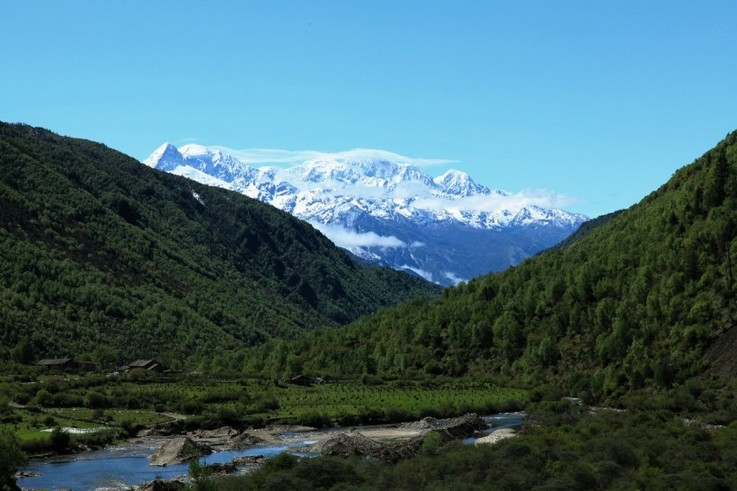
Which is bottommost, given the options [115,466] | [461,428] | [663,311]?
[115,466]

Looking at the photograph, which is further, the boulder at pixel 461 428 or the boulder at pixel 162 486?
the boulder at pixel 461 428

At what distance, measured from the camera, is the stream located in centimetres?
9775

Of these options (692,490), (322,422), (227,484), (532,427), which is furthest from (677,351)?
(227,484)

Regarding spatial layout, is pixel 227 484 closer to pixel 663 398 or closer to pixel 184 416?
pixel 184 416

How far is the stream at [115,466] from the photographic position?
97.8m

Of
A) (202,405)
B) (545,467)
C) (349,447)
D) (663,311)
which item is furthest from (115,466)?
(663,311)

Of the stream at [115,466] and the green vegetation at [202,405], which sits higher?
the green vegetation at [202,405]

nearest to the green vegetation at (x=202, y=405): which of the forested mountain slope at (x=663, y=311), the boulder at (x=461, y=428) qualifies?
the forested mountain slope at (x=663, y=311)

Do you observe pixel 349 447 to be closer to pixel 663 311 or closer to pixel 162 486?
pixel 162 486

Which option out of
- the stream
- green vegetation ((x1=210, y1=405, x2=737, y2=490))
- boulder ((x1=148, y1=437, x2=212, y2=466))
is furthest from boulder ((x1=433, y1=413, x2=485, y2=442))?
boulder ((x1=148, y1=437, x2=212, y2=466))

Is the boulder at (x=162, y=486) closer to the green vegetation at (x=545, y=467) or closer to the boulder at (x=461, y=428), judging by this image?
the green vegetation at (x=545, y=467)

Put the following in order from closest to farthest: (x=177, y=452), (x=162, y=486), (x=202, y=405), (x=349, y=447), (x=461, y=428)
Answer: (x=162, y=486), (x=349, y=447), (x=177, y=452), (x=461, y=428), (x=202, y=405)

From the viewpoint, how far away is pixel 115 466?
109 metres

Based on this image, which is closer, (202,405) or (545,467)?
(545,467)
